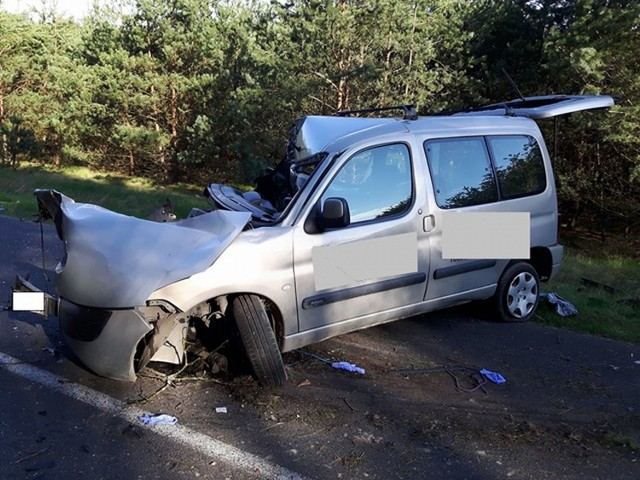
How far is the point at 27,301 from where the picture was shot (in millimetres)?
3799

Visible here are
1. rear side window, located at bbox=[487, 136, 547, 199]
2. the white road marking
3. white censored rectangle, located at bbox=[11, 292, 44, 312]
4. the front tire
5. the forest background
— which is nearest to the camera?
the white road marking

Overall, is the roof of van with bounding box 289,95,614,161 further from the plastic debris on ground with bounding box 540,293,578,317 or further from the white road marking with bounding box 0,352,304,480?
the white road marking with bounding box 0,352,304,480

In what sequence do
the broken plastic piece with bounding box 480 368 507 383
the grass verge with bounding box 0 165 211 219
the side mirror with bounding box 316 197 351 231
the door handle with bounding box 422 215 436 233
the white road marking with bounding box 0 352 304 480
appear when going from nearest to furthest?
the white road marking with bounding box 0 352 304 480 → the side mirror with bounding box 316 197 351 231 → the broken plastic piece with bounding box 480 368 507 383 → the door handle with bounding box 422 215 436 233 → the grass verge with bounding box 0 165 211 219

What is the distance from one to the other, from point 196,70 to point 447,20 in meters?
9.01

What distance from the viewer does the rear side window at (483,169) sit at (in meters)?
4.78

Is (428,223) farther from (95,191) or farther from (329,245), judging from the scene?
(95,191)

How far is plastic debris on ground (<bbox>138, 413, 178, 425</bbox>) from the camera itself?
3.53 metres

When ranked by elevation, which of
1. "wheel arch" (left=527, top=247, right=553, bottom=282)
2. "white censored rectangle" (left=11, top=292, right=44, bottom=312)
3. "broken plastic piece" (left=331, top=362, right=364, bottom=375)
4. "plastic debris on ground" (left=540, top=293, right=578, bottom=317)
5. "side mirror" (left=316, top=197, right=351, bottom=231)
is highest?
"side mirror" (left=316, top=197, right=351, bottom=231)

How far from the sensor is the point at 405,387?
162 inches

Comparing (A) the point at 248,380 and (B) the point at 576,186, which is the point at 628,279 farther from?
(A) the point at 248,380

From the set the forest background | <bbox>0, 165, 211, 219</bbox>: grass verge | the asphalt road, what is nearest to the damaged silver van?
the asphalt road

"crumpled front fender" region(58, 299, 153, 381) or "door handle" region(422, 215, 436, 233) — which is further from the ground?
"door handle" region(422, 215, 436, 233)

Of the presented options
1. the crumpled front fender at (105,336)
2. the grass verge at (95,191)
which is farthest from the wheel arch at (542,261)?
the grass verge at (95,191)

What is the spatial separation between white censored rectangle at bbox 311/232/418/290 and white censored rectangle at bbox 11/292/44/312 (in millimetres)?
1843
